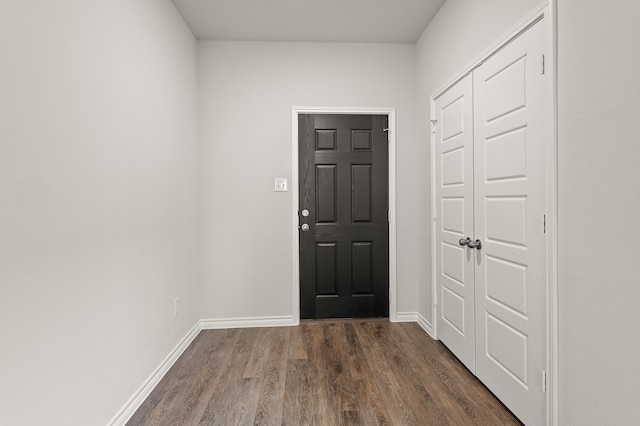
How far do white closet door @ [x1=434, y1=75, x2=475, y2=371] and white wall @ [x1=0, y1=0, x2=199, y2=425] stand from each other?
2124 mm

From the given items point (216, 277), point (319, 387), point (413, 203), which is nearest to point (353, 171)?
point (413, 203)

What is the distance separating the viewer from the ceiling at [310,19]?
8.82 ft

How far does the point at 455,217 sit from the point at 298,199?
4.77ft

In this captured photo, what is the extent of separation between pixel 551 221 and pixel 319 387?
5.30ft

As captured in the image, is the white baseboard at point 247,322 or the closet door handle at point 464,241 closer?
the closet door handle at point 464,241

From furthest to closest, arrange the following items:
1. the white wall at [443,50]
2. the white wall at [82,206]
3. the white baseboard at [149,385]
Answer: the white wall at [443,50], the white baseboard at [149,385], the white wall at [82,206]

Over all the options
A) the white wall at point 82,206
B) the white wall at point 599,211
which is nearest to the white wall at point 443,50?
the white wall at point 599,211

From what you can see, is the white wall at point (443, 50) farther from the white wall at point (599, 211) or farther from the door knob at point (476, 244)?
the door knob at point (476, 244)

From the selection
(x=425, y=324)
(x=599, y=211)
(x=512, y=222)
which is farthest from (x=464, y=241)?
(x=425, y=324)

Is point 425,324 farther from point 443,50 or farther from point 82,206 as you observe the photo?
point 82,206

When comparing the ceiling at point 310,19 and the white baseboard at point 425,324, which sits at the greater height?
the ceiling at point 310,19

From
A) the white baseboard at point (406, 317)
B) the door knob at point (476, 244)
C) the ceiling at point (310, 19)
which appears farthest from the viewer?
the white baseboard at point (406, 317)

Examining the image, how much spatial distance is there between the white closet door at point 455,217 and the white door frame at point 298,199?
1.71 ft

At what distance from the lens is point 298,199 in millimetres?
3312
